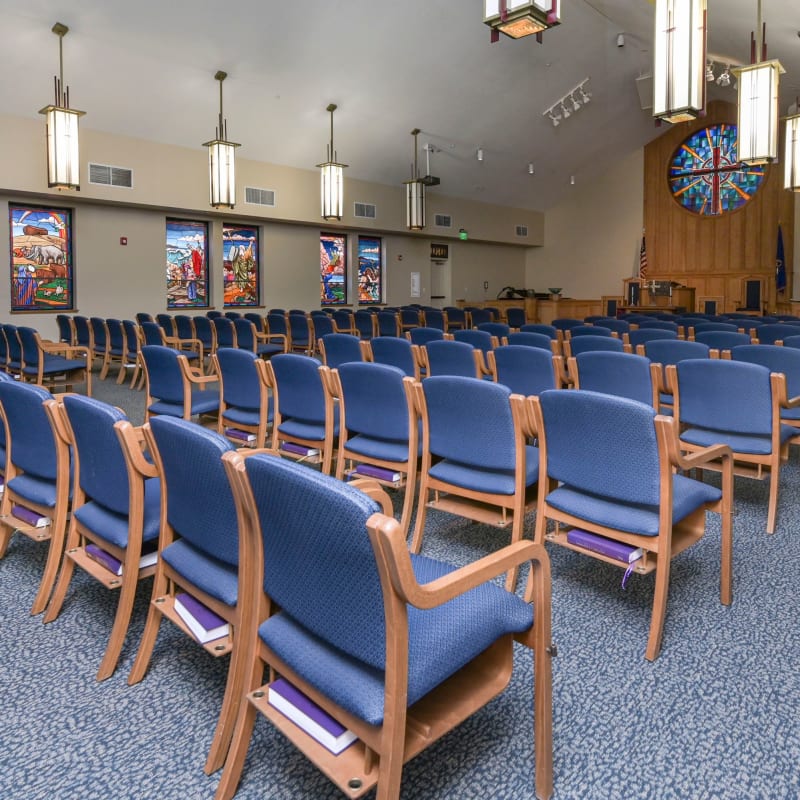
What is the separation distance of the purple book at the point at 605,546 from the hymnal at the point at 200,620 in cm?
114

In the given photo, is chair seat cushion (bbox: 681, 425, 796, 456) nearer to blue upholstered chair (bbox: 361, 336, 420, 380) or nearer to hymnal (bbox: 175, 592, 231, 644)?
blue upholstered chair (bbox: 361, 336, 420, 380)

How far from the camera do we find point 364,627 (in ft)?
3.78

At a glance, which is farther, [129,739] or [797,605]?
[797,605]

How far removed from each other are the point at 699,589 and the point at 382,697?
5.65 ft

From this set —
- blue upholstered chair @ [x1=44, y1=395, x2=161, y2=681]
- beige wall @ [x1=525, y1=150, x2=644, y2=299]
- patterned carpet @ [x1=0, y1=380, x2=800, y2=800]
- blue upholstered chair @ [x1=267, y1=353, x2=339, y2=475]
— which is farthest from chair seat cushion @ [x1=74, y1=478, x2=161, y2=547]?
beige wall @ [x1=525, y1=150, x2=644, y2=299]

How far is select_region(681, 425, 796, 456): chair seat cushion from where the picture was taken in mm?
3007

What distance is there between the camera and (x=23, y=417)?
2.27 m

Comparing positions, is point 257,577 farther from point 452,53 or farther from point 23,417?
point 452,53

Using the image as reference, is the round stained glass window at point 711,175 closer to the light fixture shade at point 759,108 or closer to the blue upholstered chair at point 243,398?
the light fixture shade at point 759,108

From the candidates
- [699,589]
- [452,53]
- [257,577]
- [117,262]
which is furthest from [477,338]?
[117,262]

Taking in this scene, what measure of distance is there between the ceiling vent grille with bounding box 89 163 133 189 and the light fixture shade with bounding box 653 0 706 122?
7648 mm

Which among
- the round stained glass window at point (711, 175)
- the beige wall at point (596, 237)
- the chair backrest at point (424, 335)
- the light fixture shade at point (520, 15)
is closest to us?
the light fixture shade at point (520, 15)

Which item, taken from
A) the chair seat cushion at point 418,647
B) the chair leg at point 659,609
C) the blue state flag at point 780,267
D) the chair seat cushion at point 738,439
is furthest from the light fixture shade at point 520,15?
the blue state flag at point 780,267

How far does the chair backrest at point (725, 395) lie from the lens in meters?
2.93
